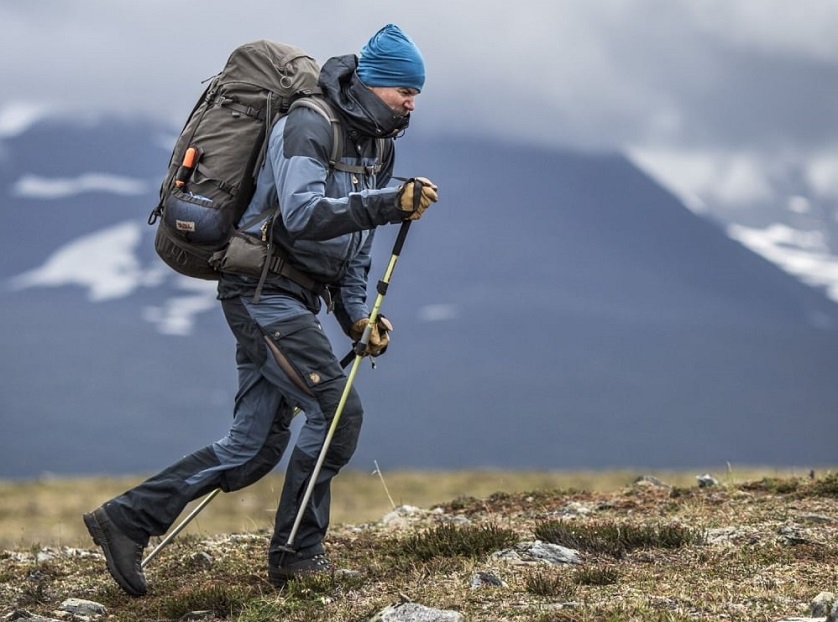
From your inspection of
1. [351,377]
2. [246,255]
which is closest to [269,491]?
[351,377]

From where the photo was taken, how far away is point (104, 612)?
8594 mm

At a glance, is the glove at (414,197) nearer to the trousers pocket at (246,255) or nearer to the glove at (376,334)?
the trousers pocket at (246,255)

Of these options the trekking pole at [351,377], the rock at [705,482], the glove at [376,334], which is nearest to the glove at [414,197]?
the trekking pole at [351,377]

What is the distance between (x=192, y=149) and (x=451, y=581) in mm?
3148

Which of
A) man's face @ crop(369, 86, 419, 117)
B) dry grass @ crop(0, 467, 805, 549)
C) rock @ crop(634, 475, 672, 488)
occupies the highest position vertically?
man's face @ crop(369, 86, 419, 117)

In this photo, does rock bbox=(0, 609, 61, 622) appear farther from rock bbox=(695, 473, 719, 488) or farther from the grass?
rock bbox=(695, 473, 719, 488)

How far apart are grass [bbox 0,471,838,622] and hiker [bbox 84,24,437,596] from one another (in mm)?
490

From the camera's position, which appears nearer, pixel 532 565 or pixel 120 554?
pixel 532 565

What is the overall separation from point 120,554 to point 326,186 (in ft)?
9.38

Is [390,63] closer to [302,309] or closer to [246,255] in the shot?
[246,255]

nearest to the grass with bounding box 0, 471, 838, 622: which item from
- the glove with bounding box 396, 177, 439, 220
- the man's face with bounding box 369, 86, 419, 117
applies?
the glove with bounding box 396, 177, 439, 220

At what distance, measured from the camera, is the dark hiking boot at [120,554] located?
898cm

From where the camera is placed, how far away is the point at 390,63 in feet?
27.6

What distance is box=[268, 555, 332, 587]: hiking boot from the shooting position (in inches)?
341
